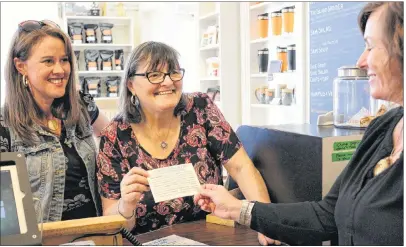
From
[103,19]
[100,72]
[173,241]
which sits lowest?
[173,241]

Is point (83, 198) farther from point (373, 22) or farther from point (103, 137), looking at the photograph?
point (373, 22)

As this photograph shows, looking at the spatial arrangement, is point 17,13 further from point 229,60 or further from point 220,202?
point 220,202

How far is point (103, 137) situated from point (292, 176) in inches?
29.4

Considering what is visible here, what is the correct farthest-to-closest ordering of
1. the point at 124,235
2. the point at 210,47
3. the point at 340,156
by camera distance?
the point at 210,47
the point at 340,156
the point at 124,235

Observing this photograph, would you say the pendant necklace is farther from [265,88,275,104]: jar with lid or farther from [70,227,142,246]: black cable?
[265,88,275,104]: jar with lid

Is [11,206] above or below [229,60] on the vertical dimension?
below

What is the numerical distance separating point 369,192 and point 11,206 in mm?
873

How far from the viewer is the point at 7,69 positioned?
197cm

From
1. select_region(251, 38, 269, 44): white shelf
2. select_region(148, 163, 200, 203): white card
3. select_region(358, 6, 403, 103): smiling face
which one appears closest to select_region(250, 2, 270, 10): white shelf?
select_region(251, 38, 269, 44): white shelf

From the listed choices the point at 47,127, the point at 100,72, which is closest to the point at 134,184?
the point at 47,127

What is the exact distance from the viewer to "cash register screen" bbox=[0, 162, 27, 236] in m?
0.92

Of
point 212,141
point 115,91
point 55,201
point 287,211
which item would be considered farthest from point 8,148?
point 115,91

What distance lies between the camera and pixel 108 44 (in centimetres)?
632

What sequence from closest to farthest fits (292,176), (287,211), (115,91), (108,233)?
(108,233) → (287,211) → (292,176) → (115,91)
